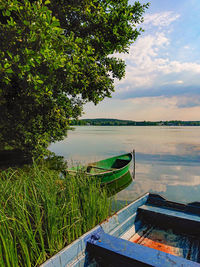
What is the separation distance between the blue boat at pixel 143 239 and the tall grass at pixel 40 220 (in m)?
0.37

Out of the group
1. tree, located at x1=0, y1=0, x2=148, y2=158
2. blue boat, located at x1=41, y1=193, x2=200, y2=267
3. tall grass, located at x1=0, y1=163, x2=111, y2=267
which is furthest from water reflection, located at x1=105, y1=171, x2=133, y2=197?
tall grass, located at x1=0, y1=163, x2=111, y2=267

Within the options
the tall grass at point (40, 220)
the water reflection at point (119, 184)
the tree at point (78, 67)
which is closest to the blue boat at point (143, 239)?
the tall grass at point (40, 220)

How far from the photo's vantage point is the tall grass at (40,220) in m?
2.33

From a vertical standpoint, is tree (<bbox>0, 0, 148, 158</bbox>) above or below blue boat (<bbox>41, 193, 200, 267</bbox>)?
above

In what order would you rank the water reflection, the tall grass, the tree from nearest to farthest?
the tall grass → the tree → the water reflection

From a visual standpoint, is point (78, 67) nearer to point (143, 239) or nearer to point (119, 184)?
point (143, 239)

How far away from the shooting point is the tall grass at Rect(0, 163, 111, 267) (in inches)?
91.6

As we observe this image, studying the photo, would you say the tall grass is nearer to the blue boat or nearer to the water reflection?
the blue boat

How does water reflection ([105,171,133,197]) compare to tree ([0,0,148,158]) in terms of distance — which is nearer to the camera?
tree ([0,0,148,158])

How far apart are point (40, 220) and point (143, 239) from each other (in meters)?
2.58

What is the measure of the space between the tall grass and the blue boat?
37cm

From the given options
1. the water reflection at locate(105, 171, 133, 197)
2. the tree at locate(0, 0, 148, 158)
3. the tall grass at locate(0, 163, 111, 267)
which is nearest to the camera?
the tall grass at locate(0, 163, 111, 267)

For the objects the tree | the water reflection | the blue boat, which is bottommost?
the water reflection

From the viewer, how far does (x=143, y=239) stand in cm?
399
